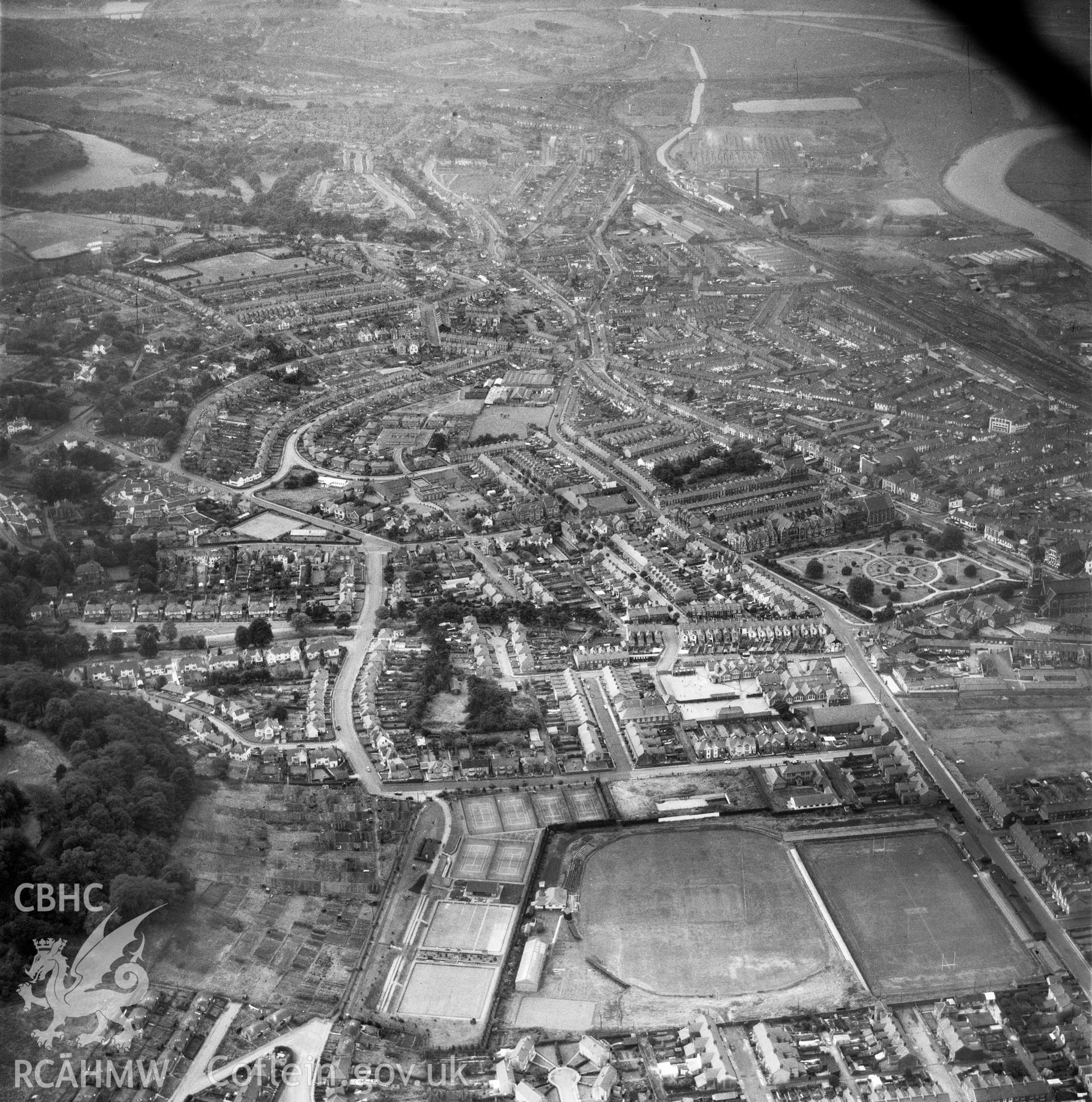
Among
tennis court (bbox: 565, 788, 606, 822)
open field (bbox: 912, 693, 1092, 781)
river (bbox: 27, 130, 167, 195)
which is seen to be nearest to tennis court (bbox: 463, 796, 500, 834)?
tennis court (bbox: 565, 788, 606, 822)

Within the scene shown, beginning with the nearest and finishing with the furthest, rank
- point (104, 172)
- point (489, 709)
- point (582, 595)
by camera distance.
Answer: point (489, 709) < point (582, 595) < point (104, 172)

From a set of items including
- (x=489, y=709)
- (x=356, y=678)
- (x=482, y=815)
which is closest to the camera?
(x=482, y=815)

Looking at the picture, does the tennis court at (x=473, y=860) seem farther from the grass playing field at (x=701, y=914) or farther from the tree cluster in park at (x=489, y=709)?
the tree cluster in park at (x=489, y=709)

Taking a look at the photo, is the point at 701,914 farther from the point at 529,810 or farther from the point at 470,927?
the point at 529,810

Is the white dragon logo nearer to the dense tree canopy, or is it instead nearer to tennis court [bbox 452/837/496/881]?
the dense tree canopy

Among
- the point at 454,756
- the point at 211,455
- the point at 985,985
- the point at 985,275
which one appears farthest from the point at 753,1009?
the point at 985,275

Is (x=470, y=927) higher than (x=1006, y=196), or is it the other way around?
(x=1006, y=196)

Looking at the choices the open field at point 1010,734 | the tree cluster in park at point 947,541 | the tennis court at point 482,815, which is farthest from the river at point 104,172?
the open field at point 1010,734

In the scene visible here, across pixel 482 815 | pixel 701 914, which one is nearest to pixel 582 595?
pixel 482 815

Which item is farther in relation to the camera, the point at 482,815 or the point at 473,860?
the point at 482,815
